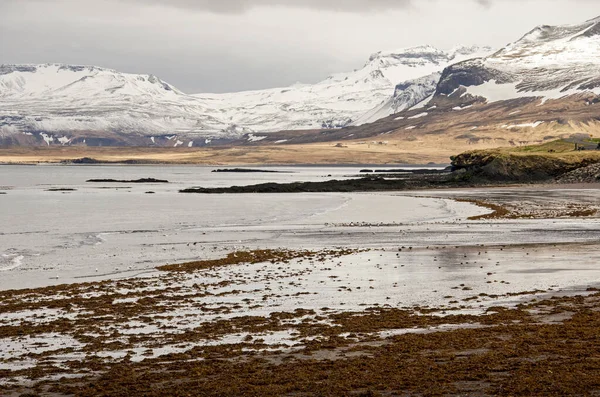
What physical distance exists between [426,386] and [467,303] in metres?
9.43

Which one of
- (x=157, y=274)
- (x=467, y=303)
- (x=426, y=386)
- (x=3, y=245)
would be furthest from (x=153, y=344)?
(x=3, y=245)

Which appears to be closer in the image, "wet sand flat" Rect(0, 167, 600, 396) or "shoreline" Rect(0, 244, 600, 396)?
"shoreline" Rect(0, 244, 600, 396)

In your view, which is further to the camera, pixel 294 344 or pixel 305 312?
pixel 305 312

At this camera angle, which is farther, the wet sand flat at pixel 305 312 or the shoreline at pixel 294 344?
the wet sand flat at pixel 305 312

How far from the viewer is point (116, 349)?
19.3 metres

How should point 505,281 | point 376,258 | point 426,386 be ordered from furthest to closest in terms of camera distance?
point 376,258
point 505,281
point 426,386

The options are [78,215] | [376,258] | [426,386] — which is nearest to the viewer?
[426,386]

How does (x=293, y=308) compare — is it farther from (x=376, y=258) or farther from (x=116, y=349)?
(x=376, y=258)

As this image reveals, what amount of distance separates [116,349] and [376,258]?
19023mm

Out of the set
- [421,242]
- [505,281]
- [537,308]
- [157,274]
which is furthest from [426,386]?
[421,242]

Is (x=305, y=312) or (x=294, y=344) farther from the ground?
(x=294, y=344)

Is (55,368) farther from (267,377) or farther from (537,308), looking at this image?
(537,308)

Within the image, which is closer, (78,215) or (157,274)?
(157,274)

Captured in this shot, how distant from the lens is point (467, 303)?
80.7 feet
